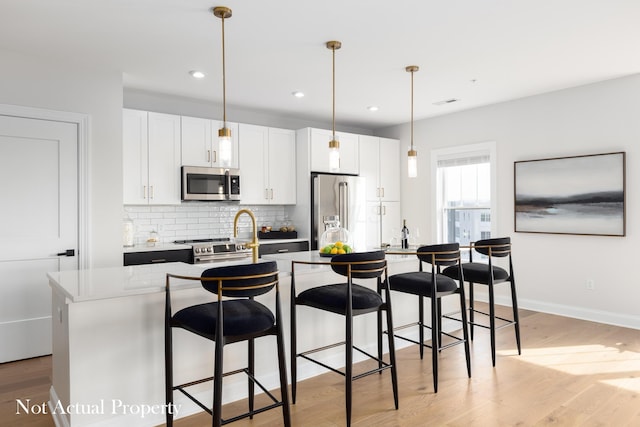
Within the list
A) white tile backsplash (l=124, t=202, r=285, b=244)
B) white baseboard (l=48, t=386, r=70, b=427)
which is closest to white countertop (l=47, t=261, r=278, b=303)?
white baseboard (l=48, t=386, r=70, b=427)

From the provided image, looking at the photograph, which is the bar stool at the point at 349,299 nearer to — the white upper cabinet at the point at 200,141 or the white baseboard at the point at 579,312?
the white upper cabinet at the point at 200,141

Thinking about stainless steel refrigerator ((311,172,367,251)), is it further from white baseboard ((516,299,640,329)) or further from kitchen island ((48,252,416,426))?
kitchen island ((48,252,416,426))

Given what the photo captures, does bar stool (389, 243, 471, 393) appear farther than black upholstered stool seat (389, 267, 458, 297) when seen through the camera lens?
No

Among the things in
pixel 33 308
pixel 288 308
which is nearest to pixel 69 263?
pixel 33 308

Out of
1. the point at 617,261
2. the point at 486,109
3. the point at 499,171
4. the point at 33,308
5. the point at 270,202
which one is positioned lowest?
the point at 33,308

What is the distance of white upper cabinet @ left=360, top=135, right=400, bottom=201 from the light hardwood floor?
2894mm

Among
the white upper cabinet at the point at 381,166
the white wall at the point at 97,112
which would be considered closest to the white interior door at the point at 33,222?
the white wall at the point at 97,112

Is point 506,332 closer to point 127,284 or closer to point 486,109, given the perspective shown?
point 486,109

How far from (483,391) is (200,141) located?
3840 millimetres

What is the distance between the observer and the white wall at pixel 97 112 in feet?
12.5

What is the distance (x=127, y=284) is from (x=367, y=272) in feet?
4.44

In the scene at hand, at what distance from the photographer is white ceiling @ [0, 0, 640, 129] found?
2.93 m

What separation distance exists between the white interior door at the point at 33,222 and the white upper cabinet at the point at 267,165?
1959 mm

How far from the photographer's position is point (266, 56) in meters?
3.80
